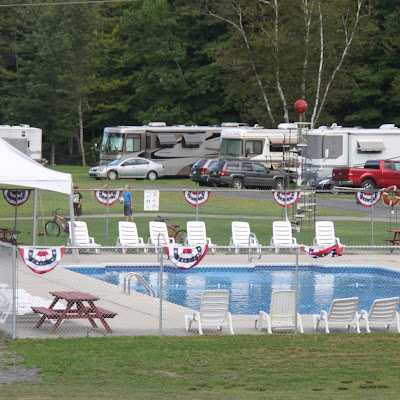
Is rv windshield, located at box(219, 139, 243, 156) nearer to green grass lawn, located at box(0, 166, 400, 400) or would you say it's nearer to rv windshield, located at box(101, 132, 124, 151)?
rv windshield, located at box(101, 132, 124, 151)

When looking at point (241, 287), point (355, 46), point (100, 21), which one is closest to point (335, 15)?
point (355, 46)

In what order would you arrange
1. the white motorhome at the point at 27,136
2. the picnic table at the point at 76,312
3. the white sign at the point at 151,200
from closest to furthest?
the picnic table at the point at 76,312
the white sign at the point at 151,200
the white motorhome at the point at 27,136

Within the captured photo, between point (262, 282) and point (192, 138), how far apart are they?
32.6 m

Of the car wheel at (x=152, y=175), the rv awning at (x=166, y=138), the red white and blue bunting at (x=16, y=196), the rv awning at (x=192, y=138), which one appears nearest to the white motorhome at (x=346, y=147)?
the rv awning at (x=192, y=138)

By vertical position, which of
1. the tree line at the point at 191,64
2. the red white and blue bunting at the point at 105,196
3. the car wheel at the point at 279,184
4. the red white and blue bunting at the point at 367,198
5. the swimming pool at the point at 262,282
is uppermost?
the tree line at the point at 191,64

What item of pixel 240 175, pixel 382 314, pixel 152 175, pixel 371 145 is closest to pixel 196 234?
pixel 382 314

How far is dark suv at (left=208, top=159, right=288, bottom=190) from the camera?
49344 millimetres

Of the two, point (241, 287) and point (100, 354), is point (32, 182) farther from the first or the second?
point (100, 354)

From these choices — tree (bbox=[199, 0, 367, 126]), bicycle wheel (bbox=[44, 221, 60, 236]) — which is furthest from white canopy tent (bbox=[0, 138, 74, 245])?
tree (bbox=[199, 0, 367, 126])

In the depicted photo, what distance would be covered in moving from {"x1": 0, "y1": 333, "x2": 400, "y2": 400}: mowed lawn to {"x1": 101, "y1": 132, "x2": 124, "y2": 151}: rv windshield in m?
41.7

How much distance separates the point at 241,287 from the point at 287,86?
128ft

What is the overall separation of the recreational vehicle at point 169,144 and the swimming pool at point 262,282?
29.9 m

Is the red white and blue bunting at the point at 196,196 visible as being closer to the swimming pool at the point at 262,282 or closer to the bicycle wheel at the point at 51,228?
the bicycle wheel at the point at 51,228

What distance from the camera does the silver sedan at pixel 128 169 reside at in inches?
2104
